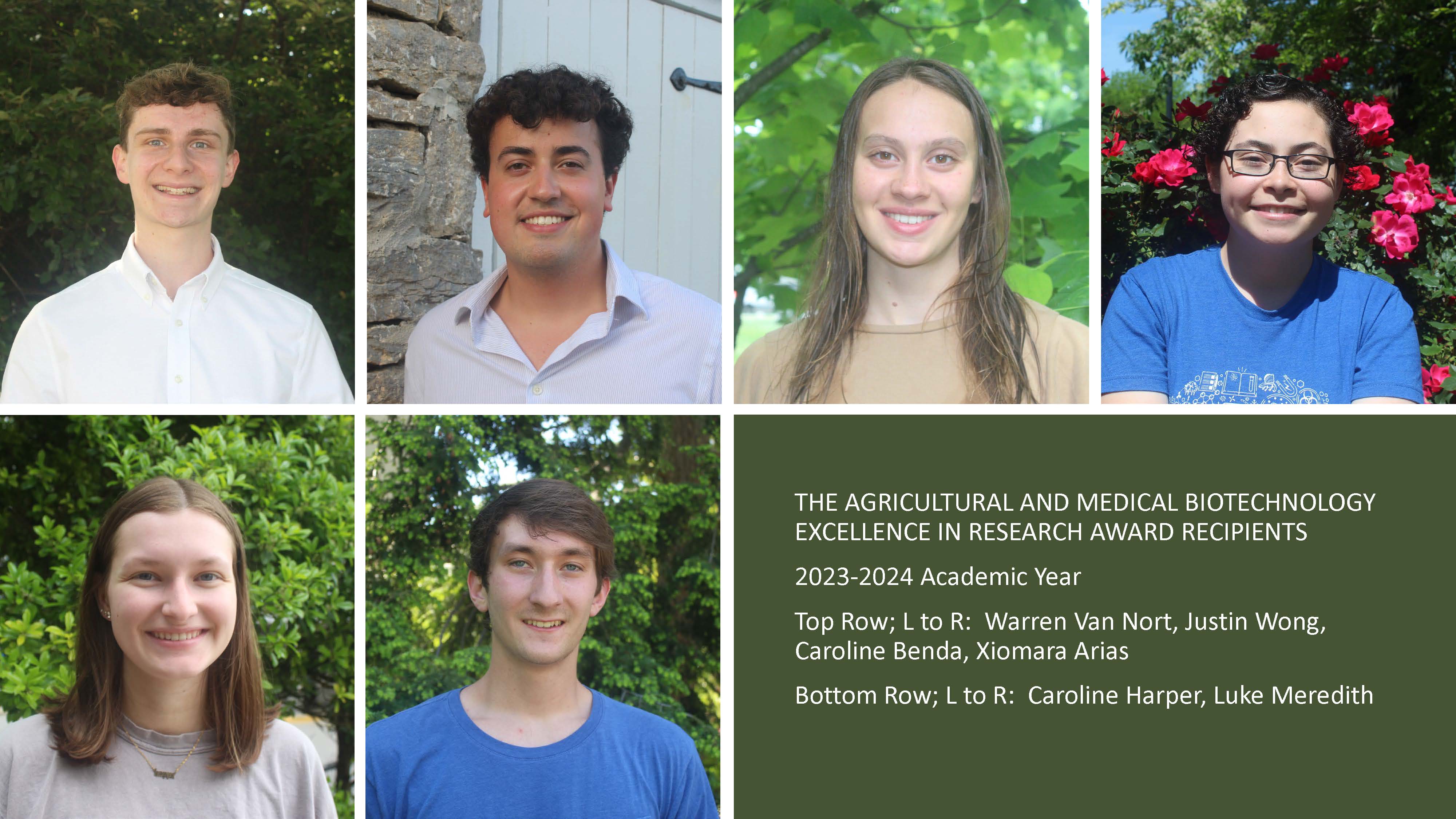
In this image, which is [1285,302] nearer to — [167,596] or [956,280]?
[956,280]

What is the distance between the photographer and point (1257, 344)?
284 centimetres

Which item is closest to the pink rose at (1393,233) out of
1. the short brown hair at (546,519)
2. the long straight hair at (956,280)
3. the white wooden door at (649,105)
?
the long straight hair at (956,280)

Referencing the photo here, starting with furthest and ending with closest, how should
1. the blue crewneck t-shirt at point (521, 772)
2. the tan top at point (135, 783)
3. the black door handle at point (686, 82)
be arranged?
the black door handle at point (686, 82), the blue crewneck t-shirt at point (521, 772), the tan top at point (135, 783)

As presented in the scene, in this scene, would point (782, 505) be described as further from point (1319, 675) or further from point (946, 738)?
point (1319, 675)

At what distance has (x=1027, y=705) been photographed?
9.16ft

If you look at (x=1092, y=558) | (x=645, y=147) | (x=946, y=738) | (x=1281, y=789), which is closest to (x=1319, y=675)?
(x=1281, y=789)

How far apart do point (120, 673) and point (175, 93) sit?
53.0 inches

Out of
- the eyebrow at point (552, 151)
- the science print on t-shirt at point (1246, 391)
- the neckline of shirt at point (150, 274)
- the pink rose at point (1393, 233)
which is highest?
the eyebrow at point (552, 151)

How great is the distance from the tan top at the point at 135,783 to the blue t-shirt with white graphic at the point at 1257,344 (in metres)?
2.19

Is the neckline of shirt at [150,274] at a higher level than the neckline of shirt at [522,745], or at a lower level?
higher

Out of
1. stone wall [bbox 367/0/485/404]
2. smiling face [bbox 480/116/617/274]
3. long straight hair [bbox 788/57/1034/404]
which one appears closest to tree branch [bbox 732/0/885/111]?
long straight hair [bbox 788/57/1034/404]

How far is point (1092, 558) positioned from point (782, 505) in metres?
0.76

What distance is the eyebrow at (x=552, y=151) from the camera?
8.93ft

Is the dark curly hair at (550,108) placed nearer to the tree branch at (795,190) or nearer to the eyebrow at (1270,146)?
the tree branch at (795,190)
